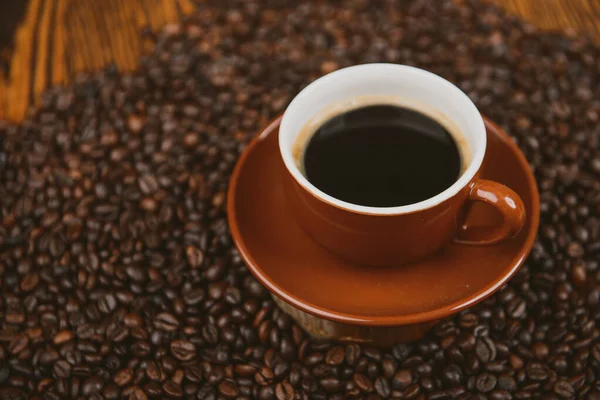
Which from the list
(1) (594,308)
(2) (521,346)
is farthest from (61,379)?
(1) (594,308)

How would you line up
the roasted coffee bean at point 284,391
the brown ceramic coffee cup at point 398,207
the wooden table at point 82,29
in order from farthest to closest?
the wooden table at point 82,29 → the roasted coffee bean at point 284,391 → the brown ceramic coffee cup at point 398,207

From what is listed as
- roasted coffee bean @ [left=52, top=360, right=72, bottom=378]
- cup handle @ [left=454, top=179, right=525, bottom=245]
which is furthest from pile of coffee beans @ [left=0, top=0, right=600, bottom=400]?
cup handle @ [left=454, top=179, right=525, bottom=245]

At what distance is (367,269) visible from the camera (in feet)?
3.94

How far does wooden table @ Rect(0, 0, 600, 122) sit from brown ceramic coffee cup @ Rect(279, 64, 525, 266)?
971mm

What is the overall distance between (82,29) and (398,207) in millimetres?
1467

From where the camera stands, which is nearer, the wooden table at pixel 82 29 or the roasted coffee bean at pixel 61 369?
the roasted coffee bean at pixel 61 369

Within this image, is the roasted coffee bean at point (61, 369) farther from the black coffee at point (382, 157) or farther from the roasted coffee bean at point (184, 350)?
the black coffee at point (382, 157)

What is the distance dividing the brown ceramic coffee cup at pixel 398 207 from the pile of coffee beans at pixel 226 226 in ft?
1.04

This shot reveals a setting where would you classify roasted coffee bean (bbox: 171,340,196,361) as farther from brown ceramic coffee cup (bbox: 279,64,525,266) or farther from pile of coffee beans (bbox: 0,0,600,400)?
brown ceramic coffee cup (bbox: 279,64,525,266)

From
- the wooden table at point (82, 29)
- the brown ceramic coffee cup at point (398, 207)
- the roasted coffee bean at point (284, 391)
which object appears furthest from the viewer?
the wooden table at point (82, 29)

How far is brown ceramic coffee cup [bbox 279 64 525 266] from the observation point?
1066mm

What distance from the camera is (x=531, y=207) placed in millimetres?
1226

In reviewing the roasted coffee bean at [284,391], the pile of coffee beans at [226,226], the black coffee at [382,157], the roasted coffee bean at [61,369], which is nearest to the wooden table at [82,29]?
the pile of coffee beans at [226,226]

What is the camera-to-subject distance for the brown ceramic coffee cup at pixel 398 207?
1.07 meters
